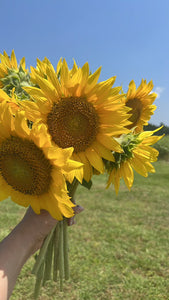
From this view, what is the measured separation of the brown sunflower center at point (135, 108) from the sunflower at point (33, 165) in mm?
525

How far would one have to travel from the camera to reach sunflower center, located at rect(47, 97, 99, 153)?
990 millimetres

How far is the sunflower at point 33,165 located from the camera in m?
0.86

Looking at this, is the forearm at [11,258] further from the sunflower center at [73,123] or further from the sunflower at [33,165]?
the sunflower center at [73,123]

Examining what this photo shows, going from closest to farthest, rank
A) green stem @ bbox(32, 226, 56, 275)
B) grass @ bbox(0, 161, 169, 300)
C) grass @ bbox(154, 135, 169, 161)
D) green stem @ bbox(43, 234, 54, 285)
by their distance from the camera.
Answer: green stem @ bbox(32, 226, 56, 275) < green stem @ bbox(43, 234, 54, 285) < grass @ bbox(0, 161, 169, 300) < grass @ bbox(154, 135, 169, 161)

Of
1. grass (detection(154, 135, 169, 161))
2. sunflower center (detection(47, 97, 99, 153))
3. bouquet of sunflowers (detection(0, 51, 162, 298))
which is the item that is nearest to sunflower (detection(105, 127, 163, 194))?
bouquet of sunflowers (detection(0, 51, 162, 298))

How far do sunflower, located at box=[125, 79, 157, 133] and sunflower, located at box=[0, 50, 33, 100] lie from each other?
0.49 metres

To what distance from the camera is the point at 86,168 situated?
3.48ft

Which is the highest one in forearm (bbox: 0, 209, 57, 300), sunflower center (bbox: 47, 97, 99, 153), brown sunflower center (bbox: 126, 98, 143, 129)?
brown sunflower center (bbox: 126, 98, 143, 129)

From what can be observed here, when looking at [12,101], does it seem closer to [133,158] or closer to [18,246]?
[133,158]

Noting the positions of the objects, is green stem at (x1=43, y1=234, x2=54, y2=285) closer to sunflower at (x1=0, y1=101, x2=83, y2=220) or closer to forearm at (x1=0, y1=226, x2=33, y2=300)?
forearm at (x1=0, y1=226, x2=33, y2=300)

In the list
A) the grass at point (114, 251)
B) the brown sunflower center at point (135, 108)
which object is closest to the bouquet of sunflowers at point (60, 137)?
the brown sunflower center at point (135, 108)

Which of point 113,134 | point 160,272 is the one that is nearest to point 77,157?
point 113,134

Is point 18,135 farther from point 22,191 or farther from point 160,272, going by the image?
point 160,272

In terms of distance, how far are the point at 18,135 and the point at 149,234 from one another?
356cm
